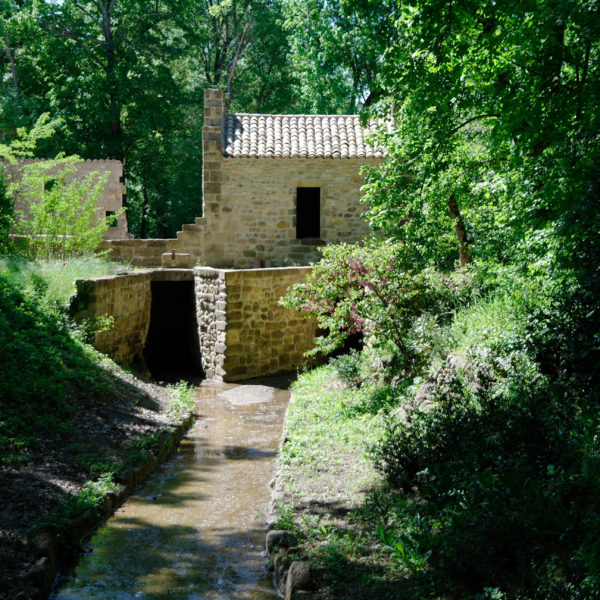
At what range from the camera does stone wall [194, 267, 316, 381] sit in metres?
13.3

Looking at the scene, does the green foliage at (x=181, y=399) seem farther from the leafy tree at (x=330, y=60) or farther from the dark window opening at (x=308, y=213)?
the leafy tree at (x=330, y=60)

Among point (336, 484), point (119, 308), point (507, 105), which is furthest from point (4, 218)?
point (507, 105)

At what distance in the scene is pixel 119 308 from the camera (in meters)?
12.1

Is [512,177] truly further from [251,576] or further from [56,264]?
[56,264]

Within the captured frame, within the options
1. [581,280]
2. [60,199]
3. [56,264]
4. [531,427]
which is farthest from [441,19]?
[60,199]

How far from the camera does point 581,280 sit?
573 cm

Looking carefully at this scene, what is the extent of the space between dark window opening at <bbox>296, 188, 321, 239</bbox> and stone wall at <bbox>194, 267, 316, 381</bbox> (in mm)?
4080

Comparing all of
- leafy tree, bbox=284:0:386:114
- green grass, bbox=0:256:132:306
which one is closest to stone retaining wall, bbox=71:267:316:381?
green grass, bbox=0:256:132:306

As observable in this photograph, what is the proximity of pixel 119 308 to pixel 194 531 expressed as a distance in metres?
6.71

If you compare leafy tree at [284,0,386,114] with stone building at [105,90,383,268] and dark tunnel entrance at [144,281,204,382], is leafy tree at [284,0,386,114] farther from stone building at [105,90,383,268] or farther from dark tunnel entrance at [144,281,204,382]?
dark tunnel entrance at [144,281,204,382]

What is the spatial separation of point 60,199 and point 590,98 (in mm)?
10167

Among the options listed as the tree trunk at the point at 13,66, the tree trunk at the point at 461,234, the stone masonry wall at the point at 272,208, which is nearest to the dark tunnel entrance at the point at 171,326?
the stone masonry wall at the point at 272,208

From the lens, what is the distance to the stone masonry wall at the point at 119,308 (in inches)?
421

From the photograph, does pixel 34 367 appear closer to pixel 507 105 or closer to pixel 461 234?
pixel 507 105
